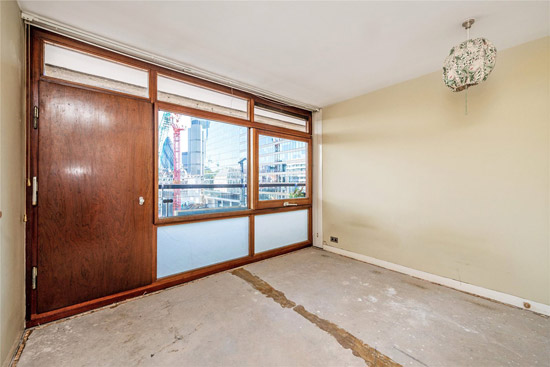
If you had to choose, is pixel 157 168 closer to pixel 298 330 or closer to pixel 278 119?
pixel 278 119

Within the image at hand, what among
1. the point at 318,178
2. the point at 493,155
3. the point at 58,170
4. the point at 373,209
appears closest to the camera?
the point at 58,170

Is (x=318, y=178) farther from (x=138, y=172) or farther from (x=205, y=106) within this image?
(x=138, y=172)

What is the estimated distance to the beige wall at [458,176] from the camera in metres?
2.13

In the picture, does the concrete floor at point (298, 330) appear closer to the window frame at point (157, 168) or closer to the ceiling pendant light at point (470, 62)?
the window frame at point (157, 168)

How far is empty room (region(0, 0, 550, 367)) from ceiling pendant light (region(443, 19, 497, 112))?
1 cm

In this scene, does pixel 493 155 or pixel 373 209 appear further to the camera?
pixel 373 209

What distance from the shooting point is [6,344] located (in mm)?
1471

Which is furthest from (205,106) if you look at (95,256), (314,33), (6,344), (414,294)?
(414,294)

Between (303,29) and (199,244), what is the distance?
8.83 feet

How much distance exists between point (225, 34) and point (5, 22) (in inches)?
59.7

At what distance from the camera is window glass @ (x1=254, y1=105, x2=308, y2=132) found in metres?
3.49

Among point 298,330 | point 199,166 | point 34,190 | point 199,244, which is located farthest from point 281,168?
point 34,190

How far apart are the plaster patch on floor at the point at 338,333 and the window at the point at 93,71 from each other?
2648mm

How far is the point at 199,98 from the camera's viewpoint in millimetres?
2867
